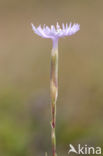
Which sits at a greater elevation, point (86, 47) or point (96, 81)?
point (86, 47)

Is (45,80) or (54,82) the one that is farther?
(45,80)

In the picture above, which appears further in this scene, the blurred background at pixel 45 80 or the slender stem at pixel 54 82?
the blurred background at pixel 45 80

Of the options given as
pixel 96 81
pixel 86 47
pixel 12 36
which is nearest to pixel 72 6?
pixel 12 36

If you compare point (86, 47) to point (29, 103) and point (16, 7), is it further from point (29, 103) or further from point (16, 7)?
point (16, 7)

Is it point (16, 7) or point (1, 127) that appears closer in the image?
point (1, 127)

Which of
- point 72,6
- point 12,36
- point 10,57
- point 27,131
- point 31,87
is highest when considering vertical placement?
point 72,6

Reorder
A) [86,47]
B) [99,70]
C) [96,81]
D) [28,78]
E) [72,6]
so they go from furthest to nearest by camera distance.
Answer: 1. [72,6]
2. [86,47]
3. [28,78]
4. [99,70]
5. [96,81]

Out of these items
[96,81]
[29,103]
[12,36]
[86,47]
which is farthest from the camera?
[12,36]

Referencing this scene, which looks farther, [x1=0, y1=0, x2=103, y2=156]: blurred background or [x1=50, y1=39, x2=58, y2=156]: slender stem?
Answer: [x1=0, y1=0, x2=103, y2=156]: blurred background
